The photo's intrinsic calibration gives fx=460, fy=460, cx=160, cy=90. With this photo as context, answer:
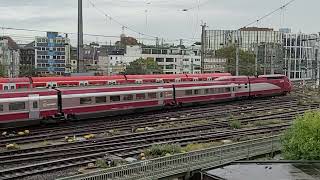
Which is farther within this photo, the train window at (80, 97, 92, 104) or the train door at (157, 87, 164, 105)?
the train door at (157, 87, 164, 105)

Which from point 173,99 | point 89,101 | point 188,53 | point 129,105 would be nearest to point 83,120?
point 89,101

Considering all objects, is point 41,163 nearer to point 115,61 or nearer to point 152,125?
point 152,125

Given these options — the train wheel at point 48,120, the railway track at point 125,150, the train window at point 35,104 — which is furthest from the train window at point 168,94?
the train window at point 35,104

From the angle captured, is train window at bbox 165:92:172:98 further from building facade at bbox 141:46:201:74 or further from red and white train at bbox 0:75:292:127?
building facade at bbox 141:46:201:74

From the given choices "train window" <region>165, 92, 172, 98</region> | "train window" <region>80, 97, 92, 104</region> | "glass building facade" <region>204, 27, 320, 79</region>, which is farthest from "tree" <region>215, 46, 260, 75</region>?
"train window" <region>80, 97, 92, 104</region>

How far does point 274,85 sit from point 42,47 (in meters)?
81.9

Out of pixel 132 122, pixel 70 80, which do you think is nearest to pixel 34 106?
pixel 132 122

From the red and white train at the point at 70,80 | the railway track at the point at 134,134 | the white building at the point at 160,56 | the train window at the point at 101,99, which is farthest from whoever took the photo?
the white building at the point at 160,56

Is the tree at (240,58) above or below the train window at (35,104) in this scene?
above

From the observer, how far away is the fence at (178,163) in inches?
557

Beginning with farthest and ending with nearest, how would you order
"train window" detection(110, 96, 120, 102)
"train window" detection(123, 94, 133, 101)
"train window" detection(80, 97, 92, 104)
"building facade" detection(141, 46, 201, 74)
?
"building facade" detection(141, 46, 201, 74) < "train window" detection(123, 94, 133, 101) < "train window" detection(110, 96, 120, 102) < "train window" detection(80, 97, 92, 104)

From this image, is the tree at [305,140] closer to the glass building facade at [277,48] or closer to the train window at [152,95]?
the train window at [152,95]

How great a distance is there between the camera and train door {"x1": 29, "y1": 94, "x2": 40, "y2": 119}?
26938 mm

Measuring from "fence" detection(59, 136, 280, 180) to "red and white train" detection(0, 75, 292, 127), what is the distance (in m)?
13.6
